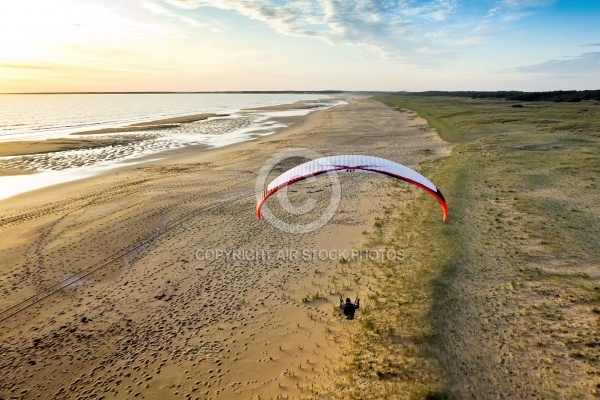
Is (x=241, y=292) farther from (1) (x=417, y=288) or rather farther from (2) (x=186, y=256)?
(1) (x=417, y=288)

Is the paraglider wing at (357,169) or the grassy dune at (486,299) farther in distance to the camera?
the paraglider wing at (357,169)

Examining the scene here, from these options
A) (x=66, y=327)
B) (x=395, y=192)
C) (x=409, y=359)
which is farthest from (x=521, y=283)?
(x=66, y=327)

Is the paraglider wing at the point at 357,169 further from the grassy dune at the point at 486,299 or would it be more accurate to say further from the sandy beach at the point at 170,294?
the sandy beach at the point at 170,294

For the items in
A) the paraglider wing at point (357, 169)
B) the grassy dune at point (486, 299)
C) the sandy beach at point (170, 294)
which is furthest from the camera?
the paraglider wing at point (357, 169)

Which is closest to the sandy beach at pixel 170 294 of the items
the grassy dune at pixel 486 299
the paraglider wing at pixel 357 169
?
the grassy dune at pixel 486 299

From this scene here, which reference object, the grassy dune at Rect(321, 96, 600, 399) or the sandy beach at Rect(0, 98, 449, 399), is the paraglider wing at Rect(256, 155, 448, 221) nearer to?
the grassy dune at Rect(321, 96, 600, 399)

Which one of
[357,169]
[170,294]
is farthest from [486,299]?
[170,294]
